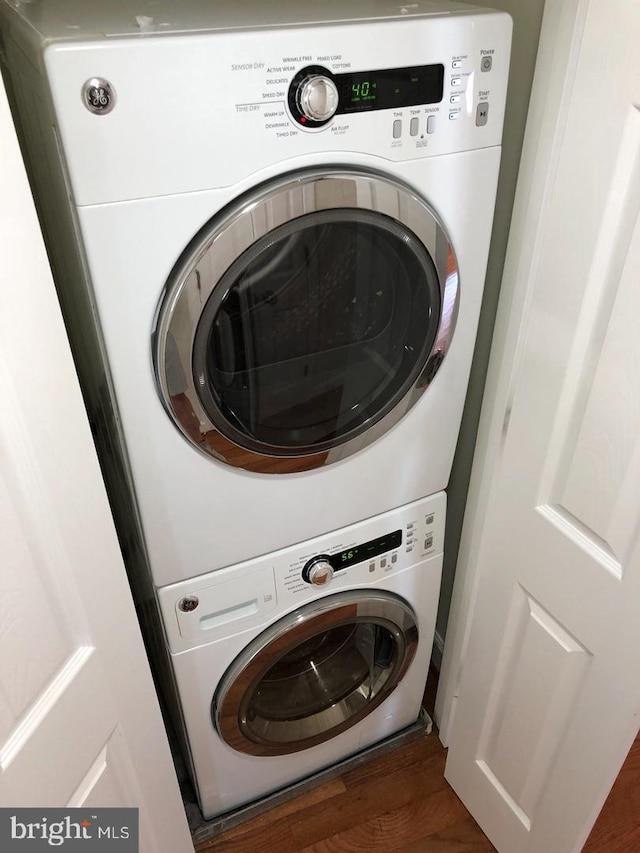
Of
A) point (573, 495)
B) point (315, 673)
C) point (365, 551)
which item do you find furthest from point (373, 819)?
point (573, 495)

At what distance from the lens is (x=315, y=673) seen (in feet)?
4.72

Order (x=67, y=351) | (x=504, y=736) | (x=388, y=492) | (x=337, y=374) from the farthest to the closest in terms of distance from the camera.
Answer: (x=504, y=736) → (x=388, y=492) → (x=337, y=374) → (x=67, y=351)

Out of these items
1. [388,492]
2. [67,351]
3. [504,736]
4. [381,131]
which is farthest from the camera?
[504,736]

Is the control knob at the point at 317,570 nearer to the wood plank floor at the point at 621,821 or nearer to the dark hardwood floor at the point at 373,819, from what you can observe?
the dark hardwood floor at the point at 373,819

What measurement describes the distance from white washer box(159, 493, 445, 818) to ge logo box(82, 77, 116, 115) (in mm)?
683

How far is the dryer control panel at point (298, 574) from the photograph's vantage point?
1.12 metres

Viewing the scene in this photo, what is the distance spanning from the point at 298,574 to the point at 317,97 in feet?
2.42

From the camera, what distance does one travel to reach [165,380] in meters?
0.87

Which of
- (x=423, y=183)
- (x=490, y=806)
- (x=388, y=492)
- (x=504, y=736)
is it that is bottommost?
(x=490, y=806)

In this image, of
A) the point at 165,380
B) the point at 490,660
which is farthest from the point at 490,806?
the point at 165,380

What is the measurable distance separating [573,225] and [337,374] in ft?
1.22

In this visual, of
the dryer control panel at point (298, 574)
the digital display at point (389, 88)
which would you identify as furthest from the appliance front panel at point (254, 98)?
the dryer control panel at point (298, 574)

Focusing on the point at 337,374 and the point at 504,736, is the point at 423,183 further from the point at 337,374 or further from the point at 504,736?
the point at 504,736

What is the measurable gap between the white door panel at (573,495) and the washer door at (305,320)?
161mm
